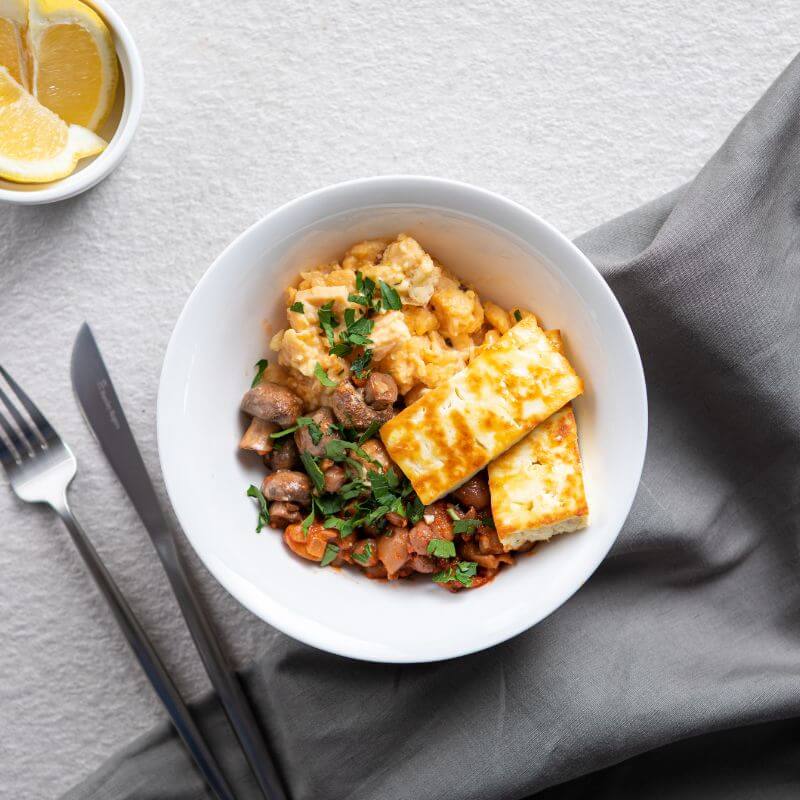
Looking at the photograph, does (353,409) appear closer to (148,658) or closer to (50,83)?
(148,658)

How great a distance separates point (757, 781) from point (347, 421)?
7.19 feet

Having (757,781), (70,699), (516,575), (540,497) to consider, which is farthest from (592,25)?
(70,699)

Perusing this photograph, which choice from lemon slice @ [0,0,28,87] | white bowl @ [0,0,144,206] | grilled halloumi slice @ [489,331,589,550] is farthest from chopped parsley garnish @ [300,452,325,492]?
lemon slice @ [0,0,28,87]

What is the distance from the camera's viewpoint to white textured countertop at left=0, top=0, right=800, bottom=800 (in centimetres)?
303

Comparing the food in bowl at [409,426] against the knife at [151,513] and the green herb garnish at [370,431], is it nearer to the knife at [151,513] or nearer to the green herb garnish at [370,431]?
the green herb garnish at [370,431]

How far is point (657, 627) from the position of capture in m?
3.01

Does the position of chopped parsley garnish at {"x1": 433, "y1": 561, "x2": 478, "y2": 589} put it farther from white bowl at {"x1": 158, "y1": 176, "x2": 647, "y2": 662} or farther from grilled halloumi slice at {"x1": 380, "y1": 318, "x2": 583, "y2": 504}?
grilled halloumi slice at {"x1": 380, "y1": 318, "x2": 583, "y2": 504}

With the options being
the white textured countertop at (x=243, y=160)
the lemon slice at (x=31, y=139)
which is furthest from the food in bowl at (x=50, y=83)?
the white textured countertop at (x=243, y=160)

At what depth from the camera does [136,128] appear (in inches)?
116

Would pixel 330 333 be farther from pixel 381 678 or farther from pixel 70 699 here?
pixel 70 699

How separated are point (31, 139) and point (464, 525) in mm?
1957

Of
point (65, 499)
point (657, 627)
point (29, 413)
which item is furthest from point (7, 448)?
point (657, 627)

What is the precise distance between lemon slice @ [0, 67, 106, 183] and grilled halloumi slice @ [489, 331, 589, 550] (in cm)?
176

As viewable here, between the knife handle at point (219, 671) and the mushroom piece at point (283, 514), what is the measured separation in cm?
58
